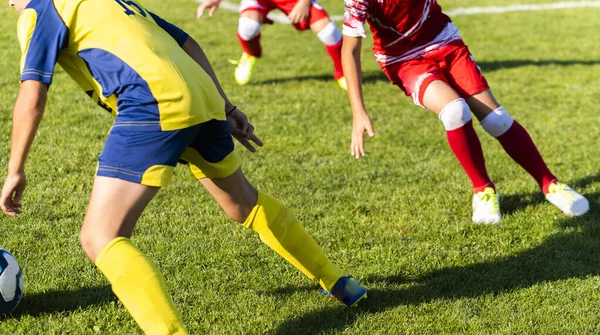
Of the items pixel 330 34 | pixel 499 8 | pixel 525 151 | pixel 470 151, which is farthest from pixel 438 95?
pixel 499 8

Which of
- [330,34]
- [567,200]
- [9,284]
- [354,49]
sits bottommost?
[330,34]

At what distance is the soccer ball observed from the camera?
3.10 m

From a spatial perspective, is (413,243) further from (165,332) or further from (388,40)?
(165,332)

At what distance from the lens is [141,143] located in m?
2.54

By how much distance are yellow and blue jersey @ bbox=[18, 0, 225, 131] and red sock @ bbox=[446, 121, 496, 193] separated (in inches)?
80.5

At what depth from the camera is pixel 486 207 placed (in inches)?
170

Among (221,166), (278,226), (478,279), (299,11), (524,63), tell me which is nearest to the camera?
(221,166)

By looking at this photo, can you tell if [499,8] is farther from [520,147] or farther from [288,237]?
[288,237]

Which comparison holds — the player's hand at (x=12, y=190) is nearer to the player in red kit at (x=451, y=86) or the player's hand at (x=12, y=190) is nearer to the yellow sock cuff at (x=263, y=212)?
the yellow sock cuff at (x=263, y=212)

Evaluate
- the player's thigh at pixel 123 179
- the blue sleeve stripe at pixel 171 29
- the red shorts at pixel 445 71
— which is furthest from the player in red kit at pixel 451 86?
the player's thigh at pixel 123 179

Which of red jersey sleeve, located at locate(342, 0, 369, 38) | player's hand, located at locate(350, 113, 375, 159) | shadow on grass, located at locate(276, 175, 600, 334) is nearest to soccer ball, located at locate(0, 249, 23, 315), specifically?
shadow on grass, located at locate(276, 175, 600, 334)

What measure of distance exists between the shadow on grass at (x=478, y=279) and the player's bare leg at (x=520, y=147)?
0.94 ft

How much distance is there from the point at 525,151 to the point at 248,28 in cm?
371

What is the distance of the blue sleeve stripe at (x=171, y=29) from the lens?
2848 mm
